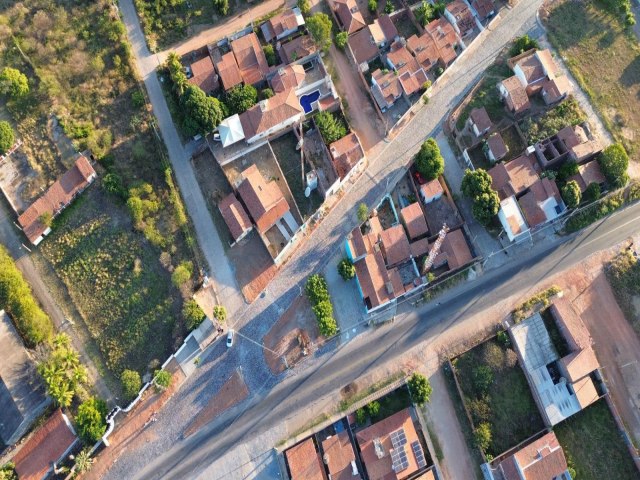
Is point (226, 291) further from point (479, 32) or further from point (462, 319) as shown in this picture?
point (479, 32)

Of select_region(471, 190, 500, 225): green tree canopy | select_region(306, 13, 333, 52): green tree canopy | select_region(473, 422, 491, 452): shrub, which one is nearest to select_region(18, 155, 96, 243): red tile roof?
select_region(306, 13, 333, 52): green tree canopy

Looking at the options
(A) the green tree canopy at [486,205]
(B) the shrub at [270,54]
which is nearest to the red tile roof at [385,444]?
(A) the green tree canopy at [486,205]

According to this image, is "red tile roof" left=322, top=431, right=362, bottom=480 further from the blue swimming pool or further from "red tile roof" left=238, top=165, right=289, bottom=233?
the blue swimming pool

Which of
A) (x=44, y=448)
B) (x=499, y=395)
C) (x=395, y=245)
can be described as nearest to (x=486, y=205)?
(x=395, y=245)

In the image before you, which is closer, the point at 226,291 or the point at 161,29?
the point at 226,291

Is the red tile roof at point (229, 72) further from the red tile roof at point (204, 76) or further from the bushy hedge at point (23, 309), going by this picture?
the bushy hedge at point (23, 309)

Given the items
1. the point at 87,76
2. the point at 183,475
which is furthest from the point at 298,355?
the point at 87,76
